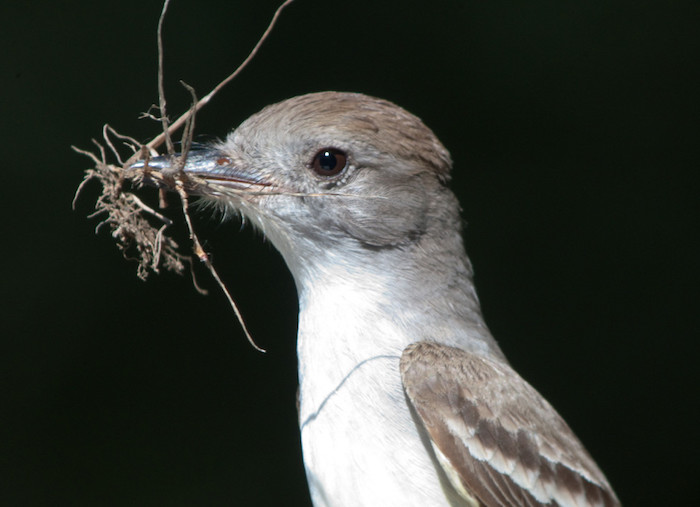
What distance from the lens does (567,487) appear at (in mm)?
2881

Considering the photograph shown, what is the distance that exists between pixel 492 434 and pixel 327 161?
1134 mm

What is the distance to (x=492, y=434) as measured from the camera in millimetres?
2707

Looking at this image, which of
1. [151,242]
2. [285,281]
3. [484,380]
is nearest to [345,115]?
[151,242]

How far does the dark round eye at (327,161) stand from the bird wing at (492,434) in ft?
2.32

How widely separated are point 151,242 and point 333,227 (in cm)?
66

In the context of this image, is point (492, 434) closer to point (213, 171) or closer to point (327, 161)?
point (327, 161)

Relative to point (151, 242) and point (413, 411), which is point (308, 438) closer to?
point (413, 411)

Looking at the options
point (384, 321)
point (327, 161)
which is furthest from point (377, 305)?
point (327, 161)

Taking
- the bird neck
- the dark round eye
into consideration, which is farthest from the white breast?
the dark round eye

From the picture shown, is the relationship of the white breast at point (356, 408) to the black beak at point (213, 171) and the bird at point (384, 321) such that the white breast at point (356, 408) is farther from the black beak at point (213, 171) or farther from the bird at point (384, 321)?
the black beak at point (213, 171)

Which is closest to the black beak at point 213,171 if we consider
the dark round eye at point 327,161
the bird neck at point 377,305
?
the dark round eye at point 327,161

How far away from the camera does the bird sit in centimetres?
260

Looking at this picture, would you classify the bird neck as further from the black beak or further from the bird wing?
the black beak

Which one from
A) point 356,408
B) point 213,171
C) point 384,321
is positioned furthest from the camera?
point 213,171
